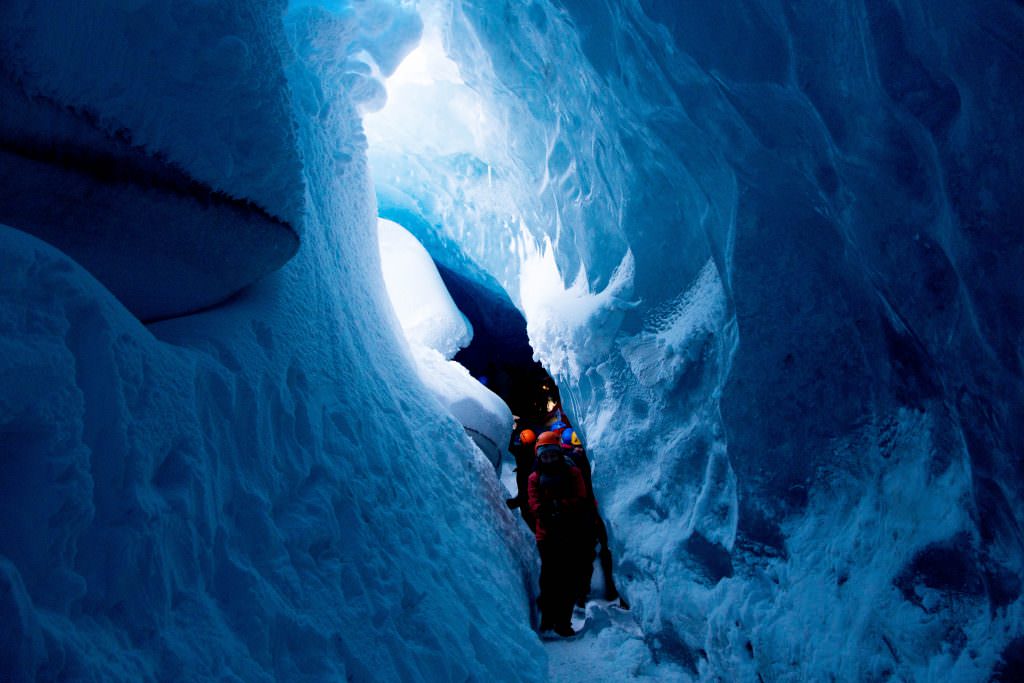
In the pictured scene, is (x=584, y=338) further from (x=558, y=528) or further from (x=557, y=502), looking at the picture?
(x=558, y=528)

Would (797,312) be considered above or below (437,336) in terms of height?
above

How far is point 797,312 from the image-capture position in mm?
2605

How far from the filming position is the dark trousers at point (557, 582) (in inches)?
145

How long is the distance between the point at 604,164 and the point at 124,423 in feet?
10.7

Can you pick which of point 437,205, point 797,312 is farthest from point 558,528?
point 437,205

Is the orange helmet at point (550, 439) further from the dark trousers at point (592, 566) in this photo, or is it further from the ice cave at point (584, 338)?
the dark trousers at point (592, 566)

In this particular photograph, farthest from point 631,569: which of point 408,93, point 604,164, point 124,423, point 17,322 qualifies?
point 408,93

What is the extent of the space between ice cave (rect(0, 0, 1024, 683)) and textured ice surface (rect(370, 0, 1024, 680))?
0.01 m

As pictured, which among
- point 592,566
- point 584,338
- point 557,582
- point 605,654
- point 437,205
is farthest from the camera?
point 437,205

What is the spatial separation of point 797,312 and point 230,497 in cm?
240

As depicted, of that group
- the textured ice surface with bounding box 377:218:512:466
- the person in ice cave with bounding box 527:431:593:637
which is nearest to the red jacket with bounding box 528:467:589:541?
the person in ice cave with bounding box 527:431:593:637

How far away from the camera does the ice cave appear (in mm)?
1252

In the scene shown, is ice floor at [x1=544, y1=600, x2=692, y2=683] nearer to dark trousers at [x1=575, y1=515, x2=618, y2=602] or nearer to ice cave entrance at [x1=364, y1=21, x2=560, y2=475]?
dark trousers at [x1=575, y1=515, x2=618, y2=602]

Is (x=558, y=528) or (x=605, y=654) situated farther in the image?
(x=558, y=528)
